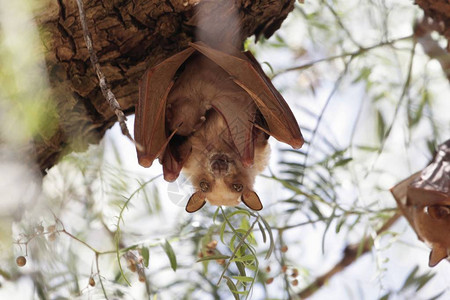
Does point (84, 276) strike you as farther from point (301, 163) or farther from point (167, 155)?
point (301, 163)

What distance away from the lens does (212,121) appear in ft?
6.10

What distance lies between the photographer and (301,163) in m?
2.13

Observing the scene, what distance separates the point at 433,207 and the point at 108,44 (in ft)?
3.71

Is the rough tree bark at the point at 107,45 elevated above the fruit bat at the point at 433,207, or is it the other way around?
the rough tree bark at the point at 107,45

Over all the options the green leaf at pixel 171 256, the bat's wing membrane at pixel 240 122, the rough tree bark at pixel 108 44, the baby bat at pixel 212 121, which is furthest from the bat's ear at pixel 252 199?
the rough tree bark at pixel 108 44

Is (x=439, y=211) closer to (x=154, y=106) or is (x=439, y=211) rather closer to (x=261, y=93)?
(x=261, y=93)

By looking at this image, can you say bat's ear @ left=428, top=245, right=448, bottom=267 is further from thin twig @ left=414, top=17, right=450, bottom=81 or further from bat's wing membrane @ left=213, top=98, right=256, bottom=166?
thin twig @ left=414, top=17, right=450, bottom=81

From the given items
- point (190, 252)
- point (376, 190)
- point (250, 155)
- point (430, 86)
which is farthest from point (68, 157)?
point (430, 86)

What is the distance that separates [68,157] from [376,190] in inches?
50.0

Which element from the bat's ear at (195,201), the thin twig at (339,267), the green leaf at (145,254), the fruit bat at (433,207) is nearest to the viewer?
the green leaf at (145,254)

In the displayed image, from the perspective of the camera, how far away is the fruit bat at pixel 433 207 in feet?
6.24

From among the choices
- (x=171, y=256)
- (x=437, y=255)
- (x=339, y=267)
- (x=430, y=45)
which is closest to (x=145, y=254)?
(x=171, y=256)

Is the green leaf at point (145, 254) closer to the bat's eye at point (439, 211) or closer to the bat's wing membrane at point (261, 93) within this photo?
the bat's wing membrane at point (261, 93)

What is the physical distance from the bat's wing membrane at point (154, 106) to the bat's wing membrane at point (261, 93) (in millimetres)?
117
